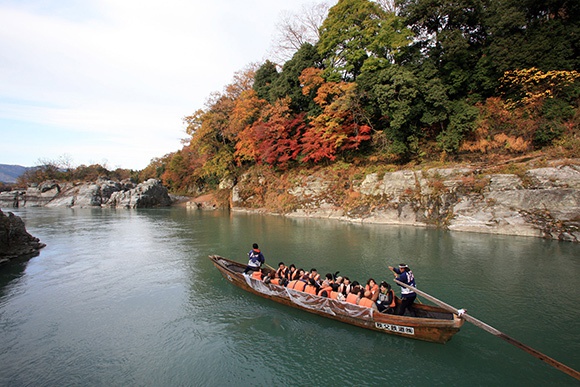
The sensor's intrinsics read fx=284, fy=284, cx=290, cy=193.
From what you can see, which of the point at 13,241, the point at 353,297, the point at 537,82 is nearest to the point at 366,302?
the point at 353,297

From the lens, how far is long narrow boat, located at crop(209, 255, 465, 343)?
686cm

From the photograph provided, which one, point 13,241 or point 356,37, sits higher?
point 356,37

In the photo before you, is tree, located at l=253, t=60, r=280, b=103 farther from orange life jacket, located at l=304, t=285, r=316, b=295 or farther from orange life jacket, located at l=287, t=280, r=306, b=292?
orange life jacket, located at l=304, t=285, r=316, b=295

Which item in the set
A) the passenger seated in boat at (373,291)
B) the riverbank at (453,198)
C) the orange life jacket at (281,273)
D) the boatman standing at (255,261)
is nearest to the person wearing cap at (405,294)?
the passenger seated in boat at (373,291)

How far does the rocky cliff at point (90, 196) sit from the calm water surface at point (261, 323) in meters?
33.3

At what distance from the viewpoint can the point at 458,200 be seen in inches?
824

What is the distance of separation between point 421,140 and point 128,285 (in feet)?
83.2

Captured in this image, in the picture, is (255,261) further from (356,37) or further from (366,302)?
(356,37)

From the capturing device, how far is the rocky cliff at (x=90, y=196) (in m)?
47.8

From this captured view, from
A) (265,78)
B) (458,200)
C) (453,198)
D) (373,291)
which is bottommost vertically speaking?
(373,291)

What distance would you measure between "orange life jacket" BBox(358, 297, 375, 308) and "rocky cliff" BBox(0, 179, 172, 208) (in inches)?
1848

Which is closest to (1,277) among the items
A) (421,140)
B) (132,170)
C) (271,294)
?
(271,294)

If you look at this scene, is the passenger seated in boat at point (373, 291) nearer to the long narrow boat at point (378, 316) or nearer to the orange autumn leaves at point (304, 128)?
the long narrow boat at point (378, 316)

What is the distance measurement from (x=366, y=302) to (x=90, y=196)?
55465mm
